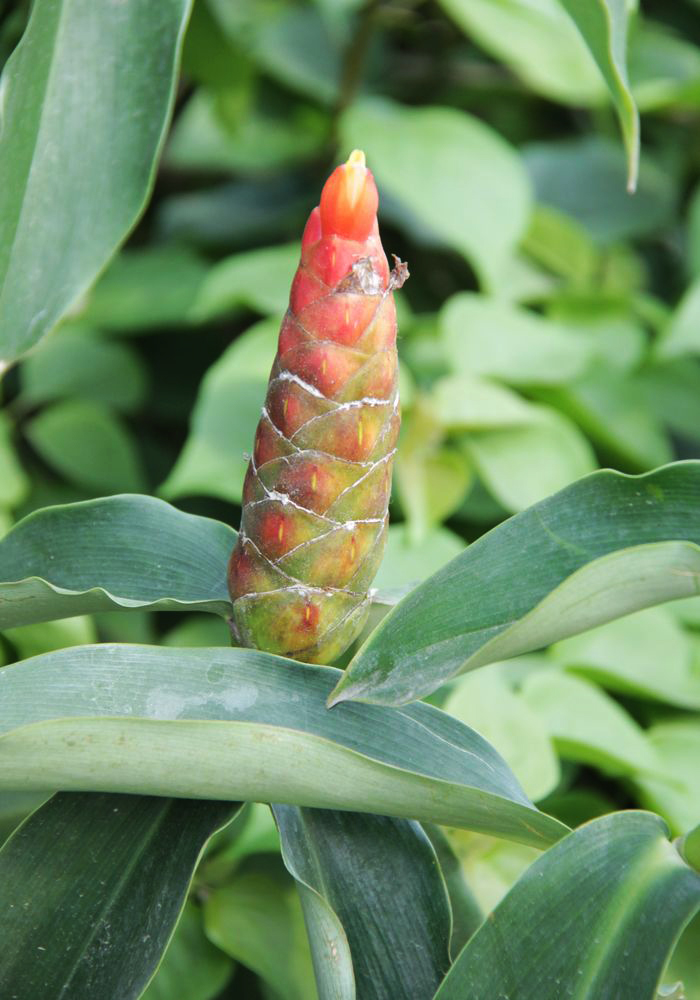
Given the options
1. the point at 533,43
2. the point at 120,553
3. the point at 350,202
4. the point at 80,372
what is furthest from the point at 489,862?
the point at 533,43

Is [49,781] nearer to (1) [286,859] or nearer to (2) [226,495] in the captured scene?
(1) [286,859]

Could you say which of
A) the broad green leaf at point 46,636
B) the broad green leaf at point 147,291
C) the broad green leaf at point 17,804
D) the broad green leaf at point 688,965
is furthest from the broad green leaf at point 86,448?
the broad green leaf at point 688,965

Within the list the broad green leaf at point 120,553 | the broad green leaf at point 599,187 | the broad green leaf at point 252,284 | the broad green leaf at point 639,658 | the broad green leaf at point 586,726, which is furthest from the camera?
the broad green leaf at point 599,187

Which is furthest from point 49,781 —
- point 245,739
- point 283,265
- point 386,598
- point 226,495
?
point 283,265

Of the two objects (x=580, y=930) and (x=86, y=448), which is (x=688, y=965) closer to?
(x=580, y=930)

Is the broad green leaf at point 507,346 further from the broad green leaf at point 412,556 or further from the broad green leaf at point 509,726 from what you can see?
the broad green leaf at point 509,726

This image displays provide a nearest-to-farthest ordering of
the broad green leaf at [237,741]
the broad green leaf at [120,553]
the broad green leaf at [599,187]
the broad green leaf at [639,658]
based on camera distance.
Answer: the broad green leaf at [237,741], the broad green leaf at [120,553], the broad green leaf at [639,658], the broad green leaf at [599,187]
